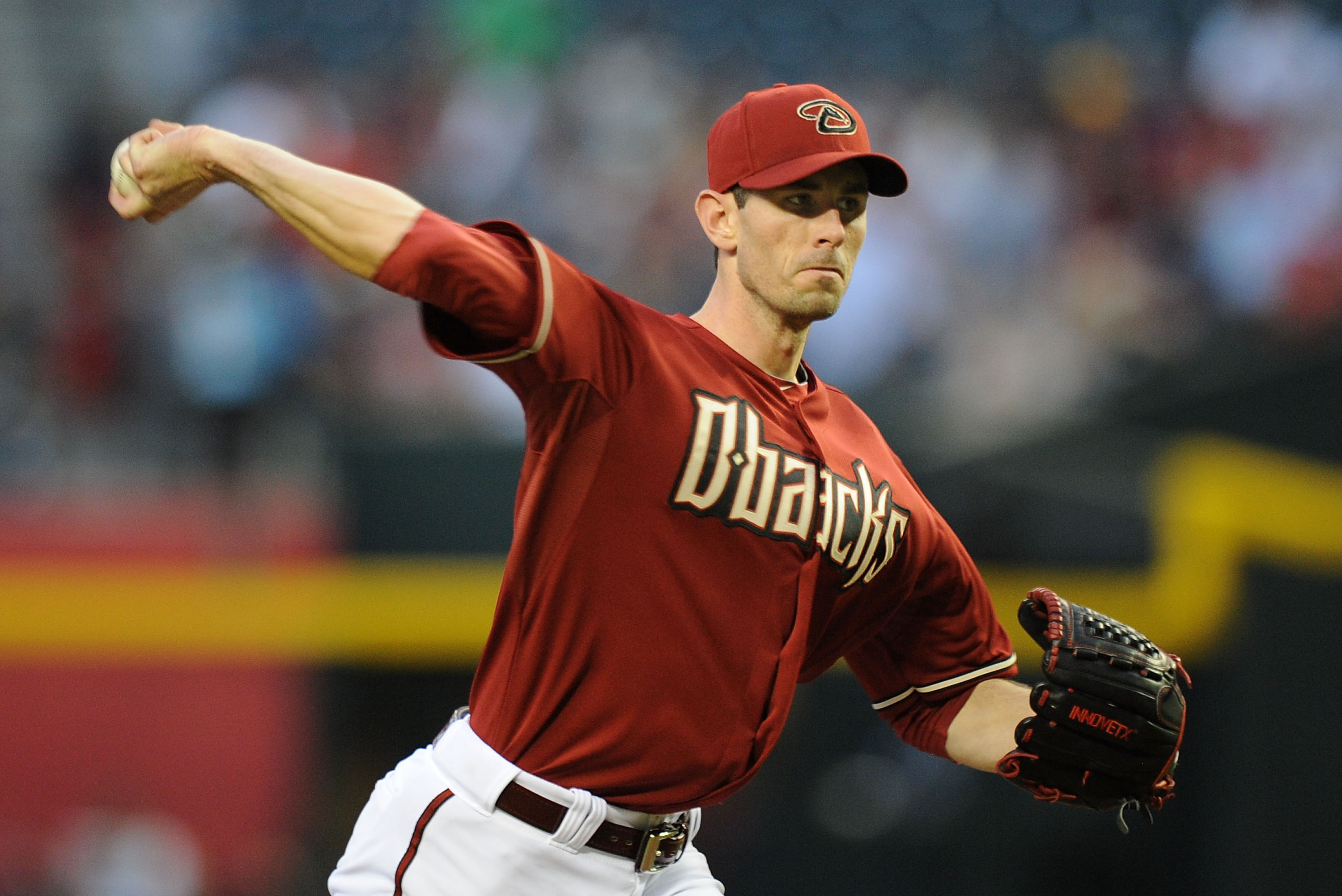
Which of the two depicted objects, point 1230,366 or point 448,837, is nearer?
point 448,837

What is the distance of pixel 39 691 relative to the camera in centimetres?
686

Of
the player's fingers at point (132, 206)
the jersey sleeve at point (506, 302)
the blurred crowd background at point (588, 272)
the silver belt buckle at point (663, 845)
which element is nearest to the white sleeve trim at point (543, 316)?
the jersey sleeve at point (506, 302)

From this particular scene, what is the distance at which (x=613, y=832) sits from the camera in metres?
2.87

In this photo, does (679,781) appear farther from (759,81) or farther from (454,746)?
(759,81)

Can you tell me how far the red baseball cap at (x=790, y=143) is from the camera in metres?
2.96

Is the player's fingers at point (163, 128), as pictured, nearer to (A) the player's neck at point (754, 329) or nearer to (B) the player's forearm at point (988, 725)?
(A) the player's neck at point (754, 329)

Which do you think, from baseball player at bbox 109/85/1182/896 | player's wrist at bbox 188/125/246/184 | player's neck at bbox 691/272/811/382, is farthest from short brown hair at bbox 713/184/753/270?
player's wrist at bbox 188/125/246/184

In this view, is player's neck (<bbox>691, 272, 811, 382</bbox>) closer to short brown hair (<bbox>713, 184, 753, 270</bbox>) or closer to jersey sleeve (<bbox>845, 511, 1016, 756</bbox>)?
short brown hair (<bbox>713, 184, 753, 270</bbox>)

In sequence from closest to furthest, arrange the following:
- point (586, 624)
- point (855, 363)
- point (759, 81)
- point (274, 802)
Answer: point (586, 624), point (274, 802), point (855, 363), point (759, 81)

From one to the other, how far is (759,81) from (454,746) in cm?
753

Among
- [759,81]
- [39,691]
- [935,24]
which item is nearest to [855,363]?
[759,81]

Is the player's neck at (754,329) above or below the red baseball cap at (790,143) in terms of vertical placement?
below

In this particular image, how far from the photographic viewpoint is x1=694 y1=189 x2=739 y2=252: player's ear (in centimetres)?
307

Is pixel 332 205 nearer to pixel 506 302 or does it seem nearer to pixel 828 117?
pixel 506 302
